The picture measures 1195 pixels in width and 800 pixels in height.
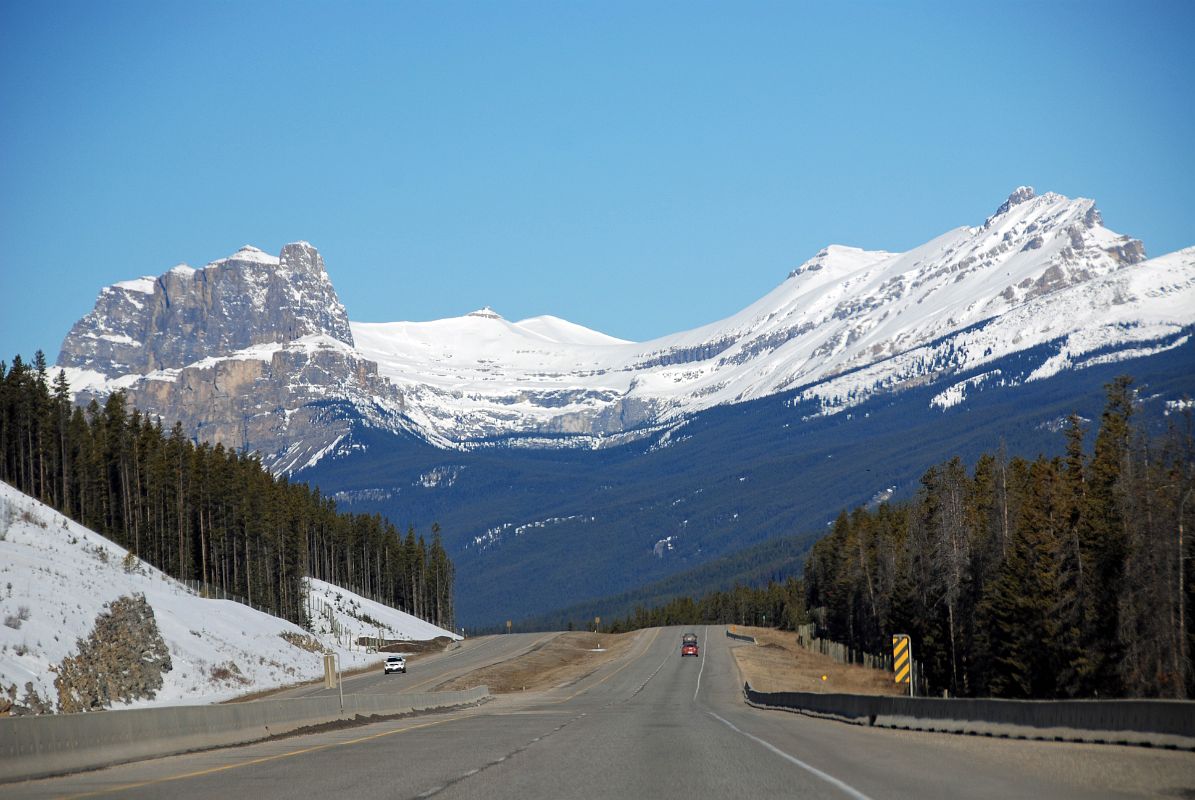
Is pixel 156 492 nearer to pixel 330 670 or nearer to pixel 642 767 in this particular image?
pixel 330 670

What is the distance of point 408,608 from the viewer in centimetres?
19612

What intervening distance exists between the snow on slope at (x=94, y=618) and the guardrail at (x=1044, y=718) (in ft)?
89.6

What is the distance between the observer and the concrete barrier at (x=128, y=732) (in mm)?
19875

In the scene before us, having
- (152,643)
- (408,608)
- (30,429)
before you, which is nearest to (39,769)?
(152,643)

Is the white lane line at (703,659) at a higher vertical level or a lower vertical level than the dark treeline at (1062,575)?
lower

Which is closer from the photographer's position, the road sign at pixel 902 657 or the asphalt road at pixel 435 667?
the road sign at pixel 902 657

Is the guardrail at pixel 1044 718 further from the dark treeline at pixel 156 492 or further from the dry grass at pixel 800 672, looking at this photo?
the dark treeline at pixel 156 492

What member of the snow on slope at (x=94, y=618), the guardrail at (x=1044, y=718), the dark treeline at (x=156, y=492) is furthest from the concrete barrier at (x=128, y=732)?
the dark treeline at (x=156, y=492)

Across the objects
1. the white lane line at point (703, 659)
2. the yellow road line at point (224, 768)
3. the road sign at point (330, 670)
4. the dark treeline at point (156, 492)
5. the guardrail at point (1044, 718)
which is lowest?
the white lane line at point (703, 659)

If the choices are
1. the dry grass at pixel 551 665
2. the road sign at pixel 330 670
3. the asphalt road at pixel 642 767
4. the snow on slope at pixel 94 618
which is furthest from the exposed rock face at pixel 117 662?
the asphalt road at pixel 642 767

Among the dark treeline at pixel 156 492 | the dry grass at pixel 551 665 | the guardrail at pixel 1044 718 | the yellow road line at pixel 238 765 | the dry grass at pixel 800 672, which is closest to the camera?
the yellow road line at pixel 238 765

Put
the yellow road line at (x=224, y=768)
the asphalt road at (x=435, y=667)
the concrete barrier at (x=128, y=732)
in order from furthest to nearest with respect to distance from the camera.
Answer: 1. the asphalt road at (x=435, y=667)
2. the concrete barrier at (x=128, y=732)
3. the yellow road line at (x=224, y=768)

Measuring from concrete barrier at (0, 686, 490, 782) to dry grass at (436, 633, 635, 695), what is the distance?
47122 millimetres

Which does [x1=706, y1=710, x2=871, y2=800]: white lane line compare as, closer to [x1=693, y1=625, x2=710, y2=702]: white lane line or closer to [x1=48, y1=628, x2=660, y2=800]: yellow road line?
[x1=48, y1=628, x2=660, y2=800]: yellow road line
